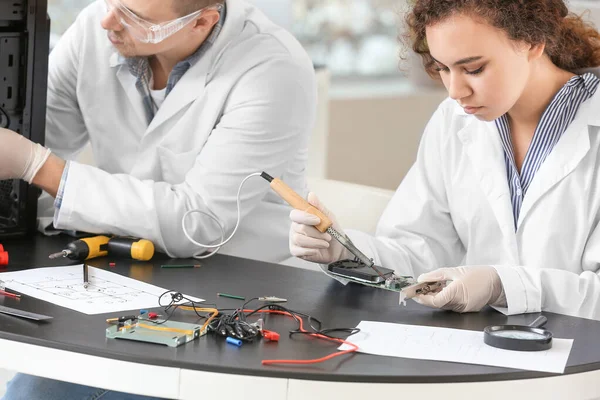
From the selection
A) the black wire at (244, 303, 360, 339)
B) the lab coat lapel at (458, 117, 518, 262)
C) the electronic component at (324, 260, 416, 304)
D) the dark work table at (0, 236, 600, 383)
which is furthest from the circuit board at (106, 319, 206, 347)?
the lab coat lapel at (458, 117, 518, 262)

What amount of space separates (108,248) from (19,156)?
253 millimetres

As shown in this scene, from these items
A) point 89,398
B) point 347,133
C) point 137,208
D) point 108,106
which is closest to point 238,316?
point 89,398

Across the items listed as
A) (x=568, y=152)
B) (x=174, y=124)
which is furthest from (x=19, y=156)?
(x=568, y=152)

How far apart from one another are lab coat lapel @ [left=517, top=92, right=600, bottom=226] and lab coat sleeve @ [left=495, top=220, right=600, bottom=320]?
0.60 ft

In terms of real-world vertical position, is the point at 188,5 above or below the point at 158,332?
above

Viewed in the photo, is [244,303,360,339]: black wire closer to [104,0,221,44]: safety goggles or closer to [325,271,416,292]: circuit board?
[325,271,416,292]: circuit board

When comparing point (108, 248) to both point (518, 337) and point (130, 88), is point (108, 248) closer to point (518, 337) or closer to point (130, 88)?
point (130, 88)

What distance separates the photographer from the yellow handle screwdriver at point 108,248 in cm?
162

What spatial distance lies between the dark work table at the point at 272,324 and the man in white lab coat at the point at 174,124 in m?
0.12

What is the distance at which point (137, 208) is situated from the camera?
1737mm

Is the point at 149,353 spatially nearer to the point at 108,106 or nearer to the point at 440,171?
the point at 440,171

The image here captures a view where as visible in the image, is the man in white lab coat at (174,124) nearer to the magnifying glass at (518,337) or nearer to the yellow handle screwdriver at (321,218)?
the yellow handle screwdriver at (321,218)

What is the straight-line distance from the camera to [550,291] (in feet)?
4.80

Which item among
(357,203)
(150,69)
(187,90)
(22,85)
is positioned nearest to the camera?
(22,85)
